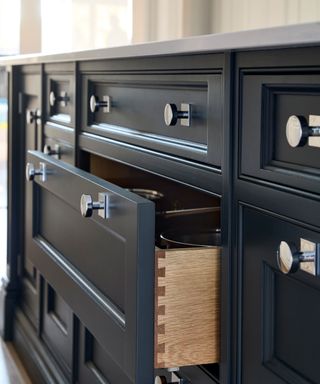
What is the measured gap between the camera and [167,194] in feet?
5.69

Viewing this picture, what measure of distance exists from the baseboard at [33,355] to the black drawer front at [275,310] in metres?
0.94

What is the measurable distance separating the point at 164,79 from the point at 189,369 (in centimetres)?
46

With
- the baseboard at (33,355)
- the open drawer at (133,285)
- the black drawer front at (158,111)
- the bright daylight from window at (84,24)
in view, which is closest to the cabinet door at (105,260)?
the open drawer at (133,285)

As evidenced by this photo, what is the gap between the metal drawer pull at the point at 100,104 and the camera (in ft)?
5.13

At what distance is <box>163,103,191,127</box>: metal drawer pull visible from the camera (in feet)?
3.84

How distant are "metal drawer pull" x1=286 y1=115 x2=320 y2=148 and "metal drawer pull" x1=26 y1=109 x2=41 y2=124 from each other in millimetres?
1408

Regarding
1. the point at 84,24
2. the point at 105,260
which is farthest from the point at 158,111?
the point at 84,24

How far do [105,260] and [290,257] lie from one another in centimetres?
43

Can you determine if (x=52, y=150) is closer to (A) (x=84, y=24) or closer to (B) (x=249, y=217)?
(B) (x=249, y=217)

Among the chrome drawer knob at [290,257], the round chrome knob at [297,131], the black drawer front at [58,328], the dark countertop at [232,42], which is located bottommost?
the black drawer front at [58,328]

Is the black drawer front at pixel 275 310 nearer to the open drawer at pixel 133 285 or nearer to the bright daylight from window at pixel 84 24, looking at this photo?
the open drawer at pixel 133 285

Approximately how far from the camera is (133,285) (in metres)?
1.05

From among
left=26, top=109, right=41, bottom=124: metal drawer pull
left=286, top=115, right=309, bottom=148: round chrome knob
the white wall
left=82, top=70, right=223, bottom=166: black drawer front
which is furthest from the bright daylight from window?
left=286, top=115, right=309, bottom=148: round chrome knob

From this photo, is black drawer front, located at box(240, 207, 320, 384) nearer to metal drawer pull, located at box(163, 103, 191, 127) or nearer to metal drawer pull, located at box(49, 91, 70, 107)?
metal drawer pull, located at box(163, 103, 191, 127)
